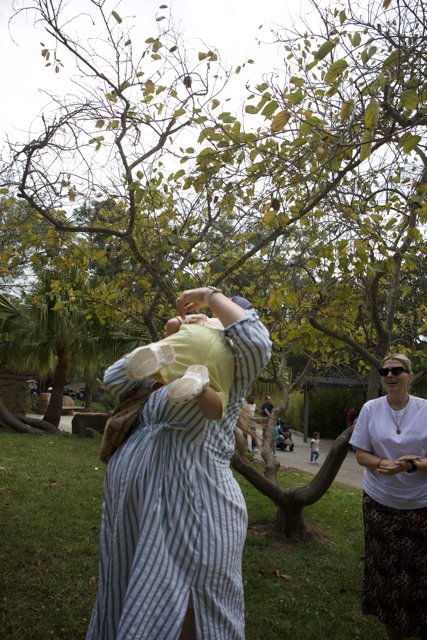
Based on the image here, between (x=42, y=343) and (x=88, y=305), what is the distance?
8.51 metres

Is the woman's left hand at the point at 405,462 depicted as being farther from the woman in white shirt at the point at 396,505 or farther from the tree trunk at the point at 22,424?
the tree trunk at the point at 22,424

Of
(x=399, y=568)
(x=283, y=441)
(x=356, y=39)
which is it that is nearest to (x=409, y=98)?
(x=356, y=39)

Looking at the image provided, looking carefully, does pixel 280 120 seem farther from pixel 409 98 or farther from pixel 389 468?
pixel 389 468

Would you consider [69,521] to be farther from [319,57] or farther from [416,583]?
[319,57]

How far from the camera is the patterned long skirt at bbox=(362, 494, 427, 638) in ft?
10.8

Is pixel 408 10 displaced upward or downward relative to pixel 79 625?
upward

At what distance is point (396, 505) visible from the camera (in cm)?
341

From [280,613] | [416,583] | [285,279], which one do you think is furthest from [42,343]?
[416,583]

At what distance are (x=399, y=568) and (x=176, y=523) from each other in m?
1.90

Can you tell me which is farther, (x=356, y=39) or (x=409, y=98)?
(x=356, y=39)

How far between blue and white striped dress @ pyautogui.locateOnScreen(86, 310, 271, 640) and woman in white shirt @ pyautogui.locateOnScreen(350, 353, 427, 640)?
1483mm

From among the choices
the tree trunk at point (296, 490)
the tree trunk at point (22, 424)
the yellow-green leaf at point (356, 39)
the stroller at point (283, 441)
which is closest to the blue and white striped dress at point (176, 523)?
the yellow-green leaf at point (356, 39)

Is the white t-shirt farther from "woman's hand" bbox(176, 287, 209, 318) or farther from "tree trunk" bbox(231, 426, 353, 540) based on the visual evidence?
"tree trunk" bbox(231, 426, 353, 540)

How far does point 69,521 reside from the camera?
6.25 m
